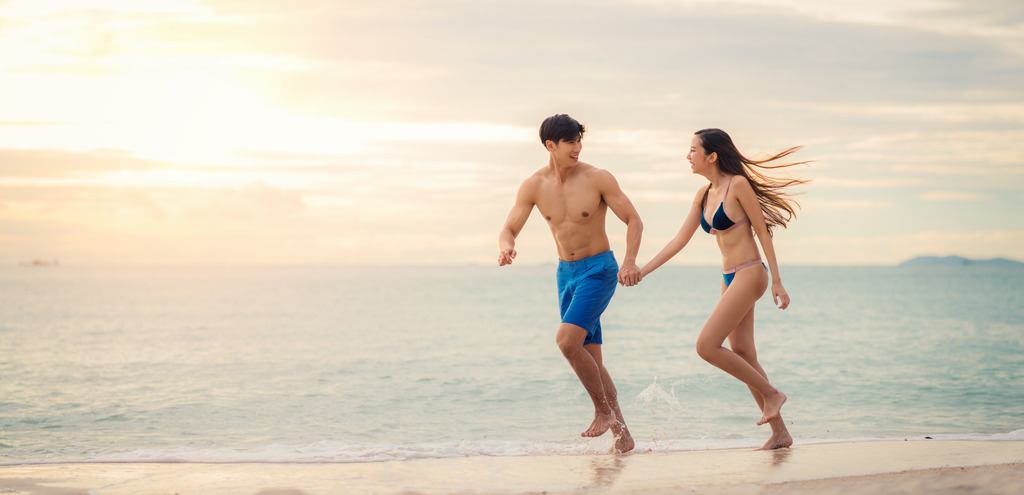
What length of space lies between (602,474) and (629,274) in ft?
4.61

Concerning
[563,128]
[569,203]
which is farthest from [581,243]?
→ [563,128]

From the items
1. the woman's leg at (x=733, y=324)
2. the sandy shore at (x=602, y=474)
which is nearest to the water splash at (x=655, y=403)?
the sandy shore at (x=602, y=474)

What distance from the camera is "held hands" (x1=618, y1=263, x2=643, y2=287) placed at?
5.93 metres

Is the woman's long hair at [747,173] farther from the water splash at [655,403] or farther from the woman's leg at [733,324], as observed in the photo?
the water splash at [655,403]

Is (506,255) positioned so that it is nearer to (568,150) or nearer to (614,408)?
(568,150)

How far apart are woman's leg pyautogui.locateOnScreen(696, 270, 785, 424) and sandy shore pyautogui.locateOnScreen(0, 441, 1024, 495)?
0.64 metres

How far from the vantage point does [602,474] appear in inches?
218

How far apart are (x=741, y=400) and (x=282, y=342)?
1632cm

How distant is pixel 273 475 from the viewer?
582cm

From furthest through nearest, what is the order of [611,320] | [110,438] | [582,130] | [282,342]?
[611,320], [282,342], [110,438], [582,130]

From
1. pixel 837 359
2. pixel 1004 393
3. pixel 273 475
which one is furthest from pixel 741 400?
pixel 837 359

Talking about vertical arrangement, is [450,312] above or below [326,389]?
below

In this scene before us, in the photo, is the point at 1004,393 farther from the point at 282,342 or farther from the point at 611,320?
the point at 611,320

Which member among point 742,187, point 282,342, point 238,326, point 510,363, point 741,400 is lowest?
point 238,326
